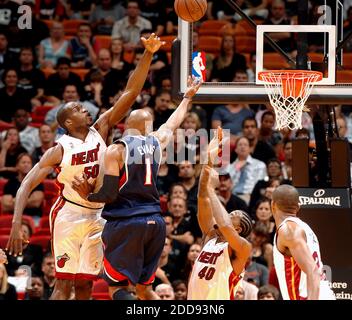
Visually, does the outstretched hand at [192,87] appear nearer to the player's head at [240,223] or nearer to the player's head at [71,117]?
the player's head at [71,117]

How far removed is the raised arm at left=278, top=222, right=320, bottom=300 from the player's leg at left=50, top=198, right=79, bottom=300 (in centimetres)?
158

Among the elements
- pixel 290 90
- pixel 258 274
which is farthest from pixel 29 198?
pixel 290 90

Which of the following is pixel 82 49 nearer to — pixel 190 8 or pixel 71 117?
pixel 190 8

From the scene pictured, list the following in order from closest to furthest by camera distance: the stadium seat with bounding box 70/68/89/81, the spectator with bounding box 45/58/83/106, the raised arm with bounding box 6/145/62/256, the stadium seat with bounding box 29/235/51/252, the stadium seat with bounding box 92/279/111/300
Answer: the raised arm with bounding box 6/145/62/256
the stadium seat with bounding box 92/279/111/300
the stadium seat with bounding box 29/235/51/252
the spectator with bounding box 45/58/83/106
the stadium seat with bounding box 70/68/89/81

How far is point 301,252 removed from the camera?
7.31 meters

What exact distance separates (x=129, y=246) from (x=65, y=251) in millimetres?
633

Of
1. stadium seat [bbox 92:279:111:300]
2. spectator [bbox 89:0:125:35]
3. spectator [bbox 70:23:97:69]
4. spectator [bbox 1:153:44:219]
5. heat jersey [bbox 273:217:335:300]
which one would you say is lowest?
heat jersey [bbox 273:217:335:300]

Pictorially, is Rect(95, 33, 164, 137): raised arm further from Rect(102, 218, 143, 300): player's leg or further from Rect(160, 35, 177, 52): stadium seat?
Rect(160, 35, 177, 52): stadium seat

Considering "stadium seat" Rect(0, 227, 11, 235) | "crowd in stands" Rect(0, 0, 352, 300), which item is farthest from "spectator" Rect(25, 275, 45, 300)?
"stadium seat" Rect(0, 227, 11, 235)

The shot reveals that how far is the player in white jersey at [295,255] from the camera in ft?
23.8

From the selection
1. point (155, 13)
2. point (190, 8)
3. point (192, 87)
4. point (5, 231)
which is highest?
point (155, 13)

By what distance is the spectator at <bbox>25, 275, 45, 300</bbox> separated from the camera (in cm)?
1033

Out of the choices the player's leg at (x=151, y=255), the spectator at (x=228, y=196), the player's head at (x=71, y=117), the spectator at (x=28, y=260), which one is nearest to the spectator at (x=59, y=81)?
the spectator at (x=228, y=196)
